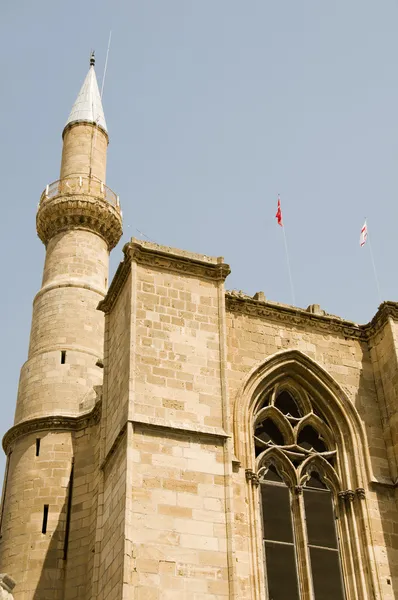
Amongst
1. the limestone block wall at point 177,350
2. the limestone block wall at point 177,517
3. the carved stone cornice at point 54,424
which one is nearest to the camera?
the limestone block wall at point 177,517

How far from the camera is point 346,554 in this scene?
10.2 m

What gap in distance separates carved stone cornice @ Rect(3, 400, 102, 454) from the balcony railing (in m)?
5.97

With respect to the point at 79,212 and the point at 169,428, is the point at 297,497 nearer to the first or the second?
the point at 169,428

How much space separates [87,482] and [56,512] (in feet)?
2.01

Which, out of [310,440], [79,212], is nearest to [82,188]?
[79,212]

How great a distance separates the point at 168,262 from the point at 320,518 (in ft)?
11.8

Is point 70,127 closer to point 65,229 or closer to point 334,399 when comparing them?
point 65,229

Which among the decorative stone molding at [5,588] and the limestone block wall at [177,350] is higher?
the limestone block wall at [177,350]

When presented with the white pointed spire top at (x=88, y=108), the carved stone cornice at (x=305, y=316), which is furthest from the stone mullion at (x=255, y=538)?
the white pointed spire top at (x=88, y=108)

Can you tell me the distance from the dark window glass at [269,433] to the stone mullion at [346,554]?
99 centimetres

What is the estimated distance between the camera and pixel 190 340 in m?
10.4

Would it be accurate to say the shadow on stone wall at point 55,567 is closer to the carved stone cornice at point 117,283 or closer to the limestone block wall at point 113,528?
the limestone block wall at point 113,528

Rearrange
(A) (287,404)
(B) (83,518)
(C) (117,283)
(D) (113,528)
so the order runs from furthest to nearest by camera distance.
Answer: (B) (83,518) < (A) (287,404) < (C) (117,283) < (D) (113,528)

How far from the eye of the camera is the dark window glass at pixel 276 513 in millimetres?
10195
